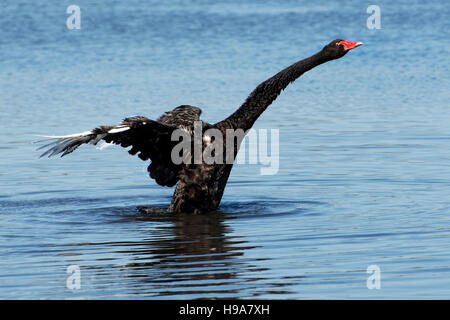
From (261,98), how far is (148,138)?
136 centimetres

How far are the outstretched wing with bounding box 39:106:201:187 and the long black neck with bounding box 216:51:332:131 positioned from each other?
576 millimetres

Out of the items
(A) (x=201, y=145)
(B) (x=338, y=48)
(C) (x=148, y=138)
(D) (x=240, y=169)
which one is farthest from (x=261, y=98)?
(D) (x=240, y=169)

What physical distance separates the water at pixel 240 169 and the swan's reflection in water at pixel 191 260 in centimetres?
3

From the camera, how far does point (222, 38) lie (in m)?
26.0

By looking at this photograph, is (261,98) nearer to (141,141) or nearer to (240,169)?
(141,141)

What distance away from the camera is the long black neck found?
9906mm

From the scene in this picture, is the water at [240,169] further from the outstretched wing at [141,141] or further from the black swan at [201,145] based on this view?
the outstretched wing at [141,141]

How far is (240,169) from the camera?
43.0 feet

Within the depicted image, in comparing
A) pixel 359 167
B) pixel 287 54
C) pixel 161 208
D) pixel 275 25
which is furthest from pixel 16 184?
pixel 275 25

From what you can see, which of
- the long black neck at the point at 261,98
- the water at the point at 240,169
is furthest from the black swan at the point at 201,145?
the water at the point at 240,169

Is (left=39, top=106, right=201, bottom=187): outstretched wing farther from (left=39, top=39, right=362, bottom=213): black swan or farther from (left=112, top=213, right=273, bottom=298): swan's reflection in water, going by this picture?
(left=112, top=213, right=273, bottom=298): swan's reflection in water

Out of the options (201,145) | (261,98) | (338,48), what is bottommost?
(201,145)

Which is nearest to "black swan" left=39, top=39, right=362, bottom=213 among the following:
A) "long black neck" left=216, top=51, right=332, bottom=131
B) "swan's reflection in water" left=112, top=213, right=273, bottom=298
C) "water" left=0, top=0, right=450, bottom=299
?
"long black neck" left=216, top=51, right=332, bottom=131

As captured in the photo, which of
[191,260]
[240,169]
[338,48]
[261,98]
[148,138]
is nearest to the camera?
[191,260]
